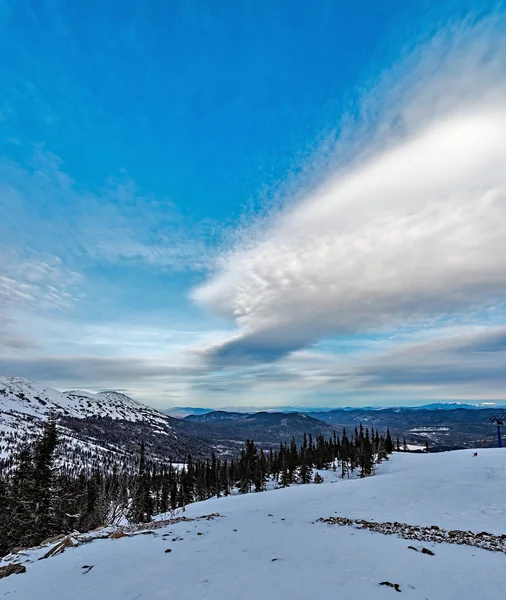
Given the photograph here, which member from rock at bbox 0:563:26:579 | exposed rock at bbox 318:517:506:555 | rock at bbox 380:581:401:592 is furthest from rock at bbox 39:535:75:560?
exposed rock at bbox 318:517:506:555

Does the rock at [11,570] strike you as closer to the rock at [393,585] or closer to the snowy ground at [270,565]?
the snowy ground at [270,565]

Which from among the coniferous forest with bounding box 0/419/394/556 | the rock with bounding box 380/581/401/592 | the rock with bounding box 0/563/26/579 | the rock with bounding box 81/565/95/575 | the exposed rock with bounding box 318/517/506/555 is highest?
the rock with bounding box 380/581/401/592

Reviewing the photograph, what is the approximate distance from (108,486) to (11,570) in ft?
257

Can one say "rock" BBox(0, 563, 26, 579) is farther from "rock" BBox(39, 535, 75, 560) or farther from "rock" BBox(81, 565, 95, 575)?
"rock" BBox(81, 565, 95, 575)

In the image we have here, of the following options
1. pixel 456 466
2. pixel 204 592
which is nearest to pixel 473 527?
pixel 204 592

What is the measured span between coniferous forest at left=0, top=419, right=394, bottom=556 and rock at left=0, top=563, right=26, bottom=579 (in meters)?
23.4

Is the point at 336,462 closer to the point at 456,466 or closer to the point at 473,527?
the point at 456,466

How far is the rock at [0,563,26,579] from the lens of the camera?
39.7 ft

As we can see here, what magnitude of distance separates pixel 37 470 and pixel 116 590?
2925 centimetres

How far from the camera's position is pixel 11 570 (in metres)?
12.3

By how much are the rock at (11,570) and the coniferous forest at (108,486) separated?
23396mm

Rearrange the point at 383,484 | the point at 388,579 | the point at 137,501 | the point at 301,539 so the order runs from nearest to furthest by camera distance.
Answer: the point at 388,579 < the point at 301,539 < the point at 383,484 < the point at 137,501

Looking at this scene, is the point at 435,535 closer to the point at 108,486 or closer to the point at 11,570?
the point at 11,570

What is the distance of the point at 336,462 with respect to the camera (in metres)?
113
